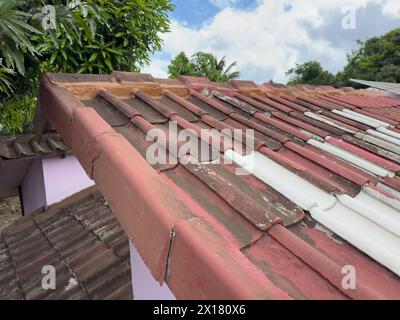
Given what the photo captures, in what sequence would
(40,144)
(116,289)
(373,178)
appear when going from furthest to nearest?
(40,144) < (116,289) < (373,178)

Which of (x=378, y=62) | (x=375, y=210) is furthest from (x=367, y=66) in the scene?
(x=375, y=210)

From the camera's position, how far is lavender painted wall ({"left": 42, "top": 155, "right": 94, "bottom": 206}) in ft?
18.1

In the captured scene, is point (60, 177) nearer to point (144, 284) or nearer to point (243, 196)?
point (144, 284)

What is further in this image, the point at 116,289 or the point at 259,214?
the point at 116,289

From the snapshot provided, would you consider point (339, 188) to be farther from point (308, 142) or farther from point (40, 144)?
point (40, 144)

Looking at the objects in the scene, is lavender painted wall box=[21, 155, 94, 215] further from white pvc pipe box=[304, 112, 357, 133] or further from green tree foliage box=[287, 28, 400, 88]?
green tree foliage box=[287, 28, 400, 88]

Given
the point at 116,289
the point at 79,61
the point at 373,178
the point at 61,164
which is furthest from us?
the point at 61,164

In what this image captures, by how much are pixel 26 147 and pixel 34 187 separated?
205 centimetres

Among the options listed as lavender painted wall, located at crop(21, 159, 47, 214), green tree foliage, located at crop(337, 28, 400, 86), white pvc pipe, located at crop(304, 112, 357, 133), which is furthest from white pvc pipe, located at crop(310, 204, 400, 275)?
green tree foliage, located at crop(337, 28, 400, 86)
